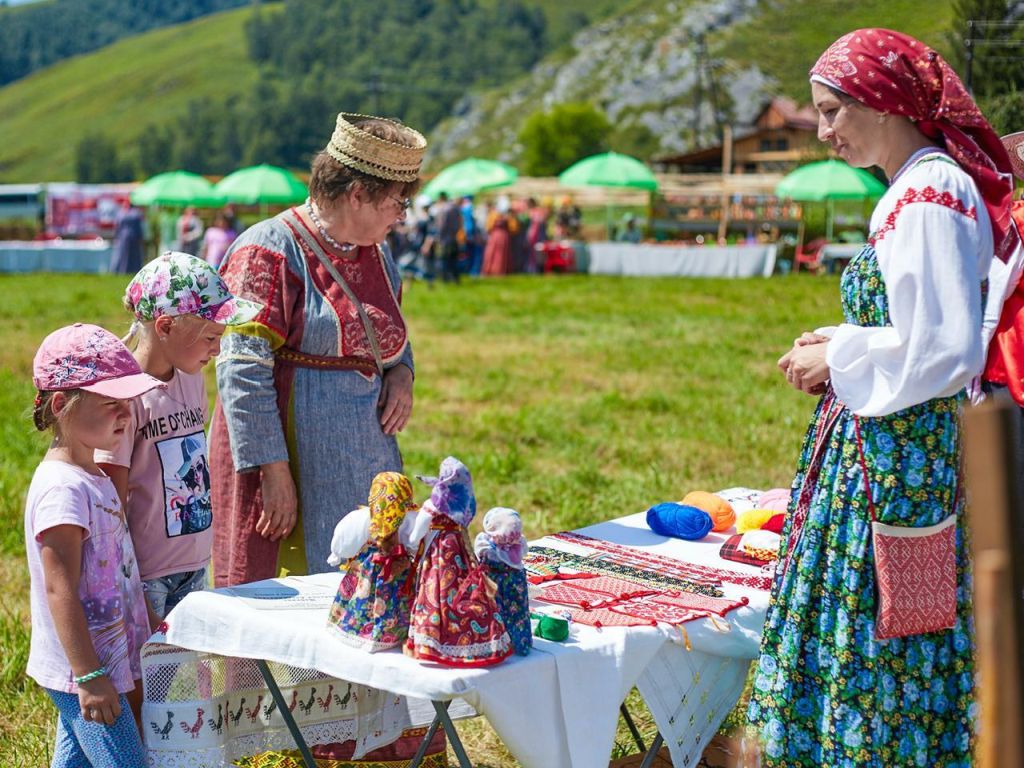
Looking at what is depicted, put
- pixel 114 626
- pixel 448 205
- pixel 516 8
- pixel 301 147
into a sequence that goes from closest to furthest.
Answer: pixel 114 626 < pixel 448 205 < pixel 301 147 < pixel 516 8

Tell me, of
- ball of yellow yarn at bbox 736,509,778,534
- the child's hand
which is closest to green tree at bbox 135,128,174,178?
ball of yellow yarn at bbox 736,509,778,534

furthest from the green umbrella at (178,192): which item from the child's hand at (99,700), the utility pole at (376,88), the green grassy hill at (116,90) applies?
the green grassy hill at (116,90)

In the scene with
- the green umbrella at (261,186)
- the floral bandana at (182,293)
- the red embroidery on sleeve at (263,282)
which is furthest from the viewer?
the green umbrella at (261,186)

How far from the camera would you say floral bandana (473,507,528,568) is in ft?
Result: 7.79

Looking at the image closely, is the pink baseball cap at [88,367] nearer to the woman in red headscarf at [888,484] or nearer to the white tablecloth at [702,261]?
the woman in red headscarf at [888,484]

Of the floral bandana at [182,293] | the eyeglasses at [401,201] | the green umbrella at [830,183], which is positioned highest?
the eyeglasses at [401,201]

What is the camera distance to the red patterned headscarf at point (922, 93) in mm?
2475

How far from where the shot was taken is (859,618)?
250cm

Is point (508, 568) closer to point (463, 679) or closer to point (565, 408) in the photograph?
point (463, 679)

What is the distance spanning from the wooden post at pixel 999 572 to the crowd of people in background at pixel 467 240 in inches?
804

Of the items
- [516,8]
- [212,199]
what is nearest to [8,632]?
[212,199]

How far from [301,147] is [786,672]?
115m

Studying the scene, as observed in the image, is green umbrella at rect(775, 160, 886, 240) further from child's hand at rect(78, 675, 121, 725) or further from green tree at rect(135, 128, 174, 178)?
green tree at rect(135, 128, 174, 178)

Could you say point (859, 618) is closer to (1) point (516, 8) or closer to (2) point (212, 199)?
(2) point (212, 199)
